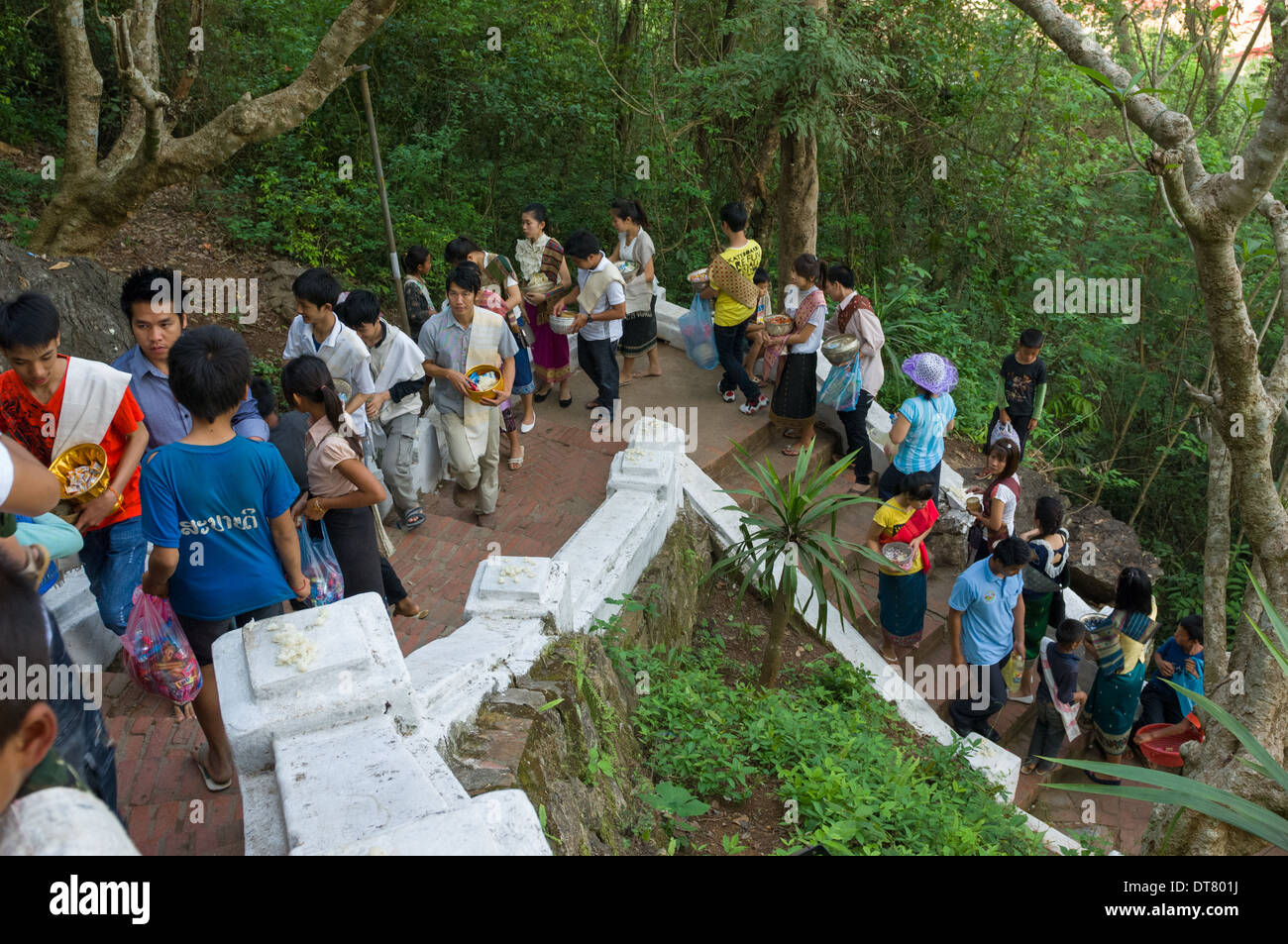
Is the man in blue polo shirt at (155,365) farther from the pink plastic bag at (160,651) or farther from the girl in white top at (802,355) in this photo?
the girl in white top at (802,355)

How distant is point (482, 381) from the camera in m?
6.45

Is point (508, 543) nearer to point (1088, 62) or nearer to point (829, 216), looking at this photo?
point (1088, 62)

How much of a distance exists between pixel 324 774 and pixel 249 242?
866cm

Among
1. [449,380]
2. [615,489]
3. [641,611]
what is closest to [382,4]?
[449,380]

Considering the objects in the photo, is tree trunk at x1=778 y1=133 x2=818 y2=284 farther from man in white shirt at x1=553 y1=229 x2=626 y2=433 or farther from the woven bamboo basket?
man in white shirt at x1=553 y1=229 x2=626 y2=433

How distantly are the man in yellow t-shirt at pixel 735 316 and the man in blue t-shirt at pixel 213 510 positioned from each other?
5.04 meters

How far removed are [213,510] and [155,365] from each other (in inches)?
55.7

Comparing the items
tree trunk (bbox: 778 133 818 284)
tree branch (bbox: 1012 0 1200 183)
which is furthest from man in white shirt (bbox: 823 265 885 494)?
tree branch (bbox: 1012 0 1200 183)

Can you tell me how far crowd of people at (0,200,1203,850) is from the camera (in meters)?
3.48

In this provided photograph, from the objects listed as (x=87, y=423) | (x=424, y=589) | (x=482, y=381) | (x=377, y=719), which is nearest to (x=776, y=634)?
(x=424, y=589)

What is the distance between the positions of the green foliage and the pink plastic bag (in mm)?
2055

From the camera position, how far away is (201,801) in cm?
381

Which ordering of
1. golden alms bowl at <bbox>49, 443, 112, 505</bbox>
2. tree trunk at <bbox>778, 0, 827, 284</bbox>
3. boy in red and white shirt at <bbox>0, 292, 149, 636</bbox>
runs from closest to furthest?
boy in red and white shirt at <bbox>0, 292, 149, 636</bbox> < golden alms bowl at <bbox>49, 443, 112, 505</bbox> < tree trunk at <bbox>778, 0, 827, 284</bbox>

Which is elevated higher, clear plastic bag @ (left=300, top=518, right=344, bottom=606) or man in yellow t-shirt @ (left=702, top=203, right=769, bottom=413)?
man in yellow t-shirt @ (left=702, top=203, right=769, bottom=413)
